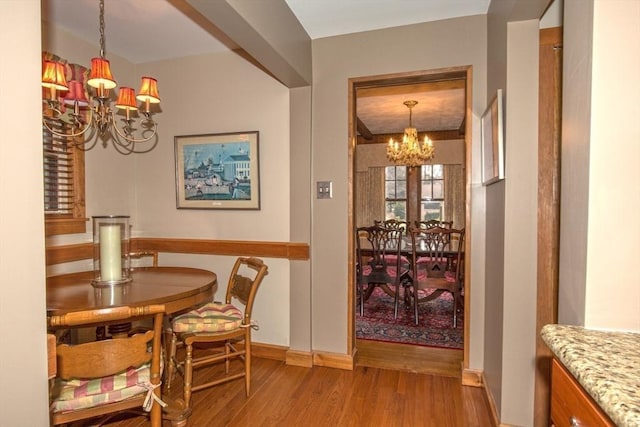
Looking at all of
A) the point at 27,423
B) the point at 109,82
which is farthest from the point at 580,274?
the point at 109,82

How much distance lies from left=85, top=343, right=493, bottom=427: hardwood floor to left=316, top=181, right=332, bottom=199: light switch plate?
1.32 meters

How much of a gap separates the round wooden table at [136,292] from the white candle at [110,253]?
0.08m

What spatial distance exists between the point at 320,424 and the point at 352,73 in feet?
7.69

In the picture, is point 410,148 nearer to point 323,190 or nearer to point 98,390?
point 323,190

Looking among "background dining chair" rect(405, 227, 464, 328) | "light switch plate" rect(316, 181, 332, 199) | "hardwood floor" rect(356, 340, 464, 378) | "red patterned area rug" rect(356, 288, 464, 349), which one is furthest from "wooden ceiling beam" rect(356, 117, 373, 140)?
"hardwood floor" rect(356, 340, 464, 378)

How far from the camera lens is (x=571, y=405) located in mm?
764

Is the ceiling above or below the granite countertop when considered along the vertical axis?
above

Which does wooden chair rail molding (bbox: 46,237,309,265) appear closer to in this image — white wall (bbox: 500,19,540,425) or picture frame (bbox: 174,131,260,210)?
picture frame (bbox: 174,131,260,210)

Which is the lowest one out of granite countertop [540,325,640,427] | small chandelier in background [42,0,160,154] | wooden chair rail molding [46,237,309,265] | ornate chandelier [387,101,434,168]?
wooden chair rail molding [46,237,309,265]

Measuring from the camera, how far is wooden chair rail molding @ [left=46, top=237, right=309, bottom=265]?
8.38ft

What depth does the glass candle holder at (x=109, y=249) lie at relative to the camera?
76.7 inches

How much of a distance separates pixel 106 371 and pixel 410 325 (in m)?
2.88

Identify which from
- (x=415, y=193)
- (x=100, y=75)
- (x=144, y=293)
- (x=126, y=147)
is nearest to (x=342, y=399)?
(x=144, y=293)

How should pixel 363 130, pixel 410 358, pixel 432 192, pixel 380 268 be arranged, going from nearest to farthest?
pixel 410 358 < pixel 380 268 < pixel 363 130 < pixel 432 192
